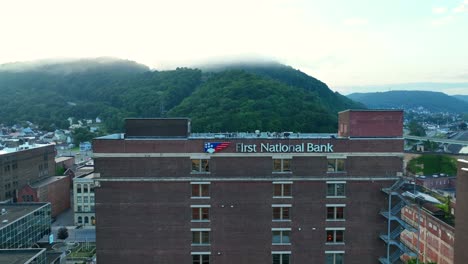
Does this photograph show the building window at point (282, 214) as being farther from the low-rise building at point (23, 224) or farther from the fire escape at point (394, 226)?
the low-rise building at point (23, 224)

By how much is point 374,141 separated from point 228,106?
431 ft

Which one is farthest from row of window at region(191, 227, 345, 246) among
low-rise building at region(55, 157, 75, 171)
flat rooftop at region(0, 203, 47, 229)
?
low-rise building at region(55, 157, 75, 171)

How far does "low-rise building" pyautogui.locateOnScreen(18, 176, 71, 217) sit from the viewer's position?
80.3 metres

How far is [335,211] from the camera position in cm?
3725

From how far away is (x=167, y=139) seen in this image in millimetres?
36500

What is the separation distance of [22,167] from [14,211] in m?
27.3

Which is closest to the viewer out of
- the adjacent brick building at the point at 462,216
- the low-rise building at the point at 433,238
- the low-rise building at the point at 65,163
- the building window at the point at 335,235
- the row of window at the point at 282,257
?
the adjacent brick building at the point at 462,216

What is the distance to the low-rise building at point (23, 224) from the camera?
53750 mm

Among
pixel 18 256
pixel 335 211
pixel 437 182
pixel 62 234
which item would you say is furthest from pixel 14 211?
pixel 437 182

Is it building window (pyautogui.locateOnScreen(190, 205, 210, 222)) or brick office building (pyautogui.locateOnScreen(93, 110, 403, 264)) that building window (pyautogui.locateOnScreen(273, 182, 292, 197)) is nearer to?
brick office building (pyautogui.locateOnScreen(93, 110, 403, 264))

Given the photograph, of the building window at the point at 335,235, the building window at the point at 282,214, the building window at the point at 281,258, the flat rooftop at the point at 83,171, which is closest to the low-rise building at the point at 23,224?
the flat rooftop at the point at 83,171

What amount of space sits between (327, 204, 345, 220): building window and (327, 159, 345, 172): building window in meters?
3.80

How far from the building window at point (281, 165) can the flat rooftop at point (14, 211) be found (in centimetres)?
4378

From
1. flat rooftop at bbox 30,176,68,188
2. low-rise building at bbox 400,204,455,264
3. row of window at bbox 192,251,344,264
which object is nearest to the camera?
row of window at bbox 192,251,344,264
